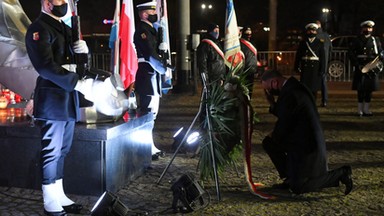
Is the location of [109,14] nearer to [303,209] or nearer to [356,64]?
[356,64]

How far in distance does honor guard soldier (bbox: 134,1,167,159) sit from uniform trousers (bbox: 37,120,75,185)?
197 centimetres

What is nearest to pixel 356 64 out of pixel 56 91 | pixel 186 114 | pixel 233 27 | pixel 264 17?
pixel 233 27

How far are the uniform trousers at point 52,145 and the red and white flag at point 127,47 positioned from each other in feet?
13.7

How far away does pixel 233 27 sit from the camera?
34.7ft

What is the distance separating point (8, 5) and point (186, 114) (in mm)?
5673

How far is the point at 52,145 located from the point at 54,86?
558mm

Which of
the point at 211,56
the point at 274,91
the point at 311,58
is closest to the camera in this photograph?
the point at 274,91

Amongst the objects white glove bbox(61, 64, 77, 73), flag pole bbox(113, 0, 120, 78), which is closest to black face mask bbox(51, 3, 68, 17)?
white glove bbox(61, 64, 77, 73)

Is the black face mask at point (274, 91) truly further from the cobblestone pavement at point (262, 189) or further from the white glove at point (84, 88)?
the white glove at point (84, 88)

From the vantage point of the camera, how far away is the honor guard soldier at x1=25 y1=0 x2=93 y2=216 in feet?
16.3

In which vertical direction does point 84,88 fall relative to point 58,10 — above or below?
below

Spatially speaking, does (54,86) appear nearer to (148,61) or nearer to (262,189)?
(148,61)

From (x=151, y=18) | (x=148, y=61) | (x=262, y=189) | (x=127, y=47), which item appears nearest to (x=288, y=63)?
(x=127, y=47)

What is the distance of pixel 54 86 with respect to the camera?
5.15 meters
